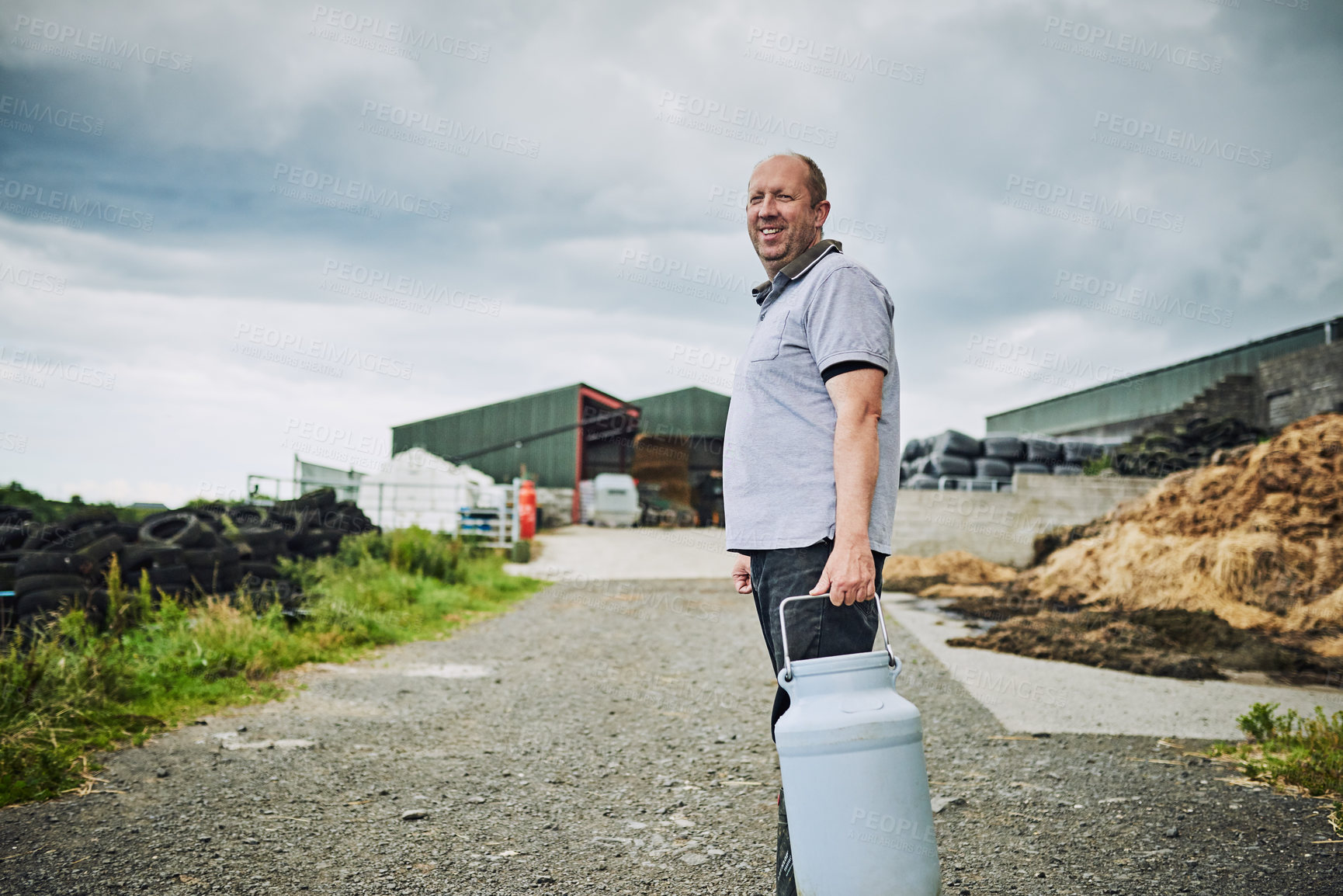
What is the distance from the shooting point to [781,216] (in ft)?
6.89

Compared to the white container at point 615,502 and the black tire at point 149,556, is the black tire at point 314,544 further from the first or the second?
the white container at point 615,502

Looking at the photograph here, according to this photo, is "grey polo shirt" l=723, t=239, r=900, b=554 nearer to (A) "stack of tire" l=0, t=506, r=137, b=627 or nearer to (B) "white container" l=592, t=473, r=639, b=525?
(A) "stack of tire" l=0, t=506, r=137, b=627

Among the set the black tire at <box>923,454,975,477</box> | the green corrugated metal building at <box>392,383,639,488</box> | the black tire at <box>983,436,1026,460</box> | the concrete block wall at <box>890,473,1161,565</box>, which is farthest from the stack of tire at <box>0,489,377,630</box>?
the green corrugated metal building at <box>392,383,639,488</box>

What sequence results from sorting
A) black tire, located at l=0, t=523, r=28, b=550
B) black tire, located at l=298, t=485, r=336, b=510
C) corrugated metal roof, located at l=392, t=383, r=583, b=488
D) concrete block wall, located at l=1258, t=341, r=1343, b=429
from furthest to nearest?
corrugated metal roof, located at l=392, t=383, r=583, b=488 < concrete block wall, located at l=1258, t=341, r=1343, b=429 < black tire, located at l=298, t=485, r=336, b=510 < black tire, located at l=0, t=523, r=28, b=550

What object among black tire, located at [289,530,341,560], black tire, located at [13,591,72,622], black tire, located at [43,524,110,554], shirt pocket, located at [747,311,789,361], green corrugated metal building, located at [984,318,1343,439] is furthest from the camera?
green corrugated metal building, located at [984,318,1343,439]

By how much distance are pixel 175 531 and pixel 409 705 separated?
3963mm

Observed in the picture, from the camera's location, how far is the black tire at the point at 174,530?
23.3 ft

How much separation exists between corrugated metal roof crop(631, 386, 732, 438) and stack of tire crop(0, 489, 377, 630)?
Answer: 77.8 feet

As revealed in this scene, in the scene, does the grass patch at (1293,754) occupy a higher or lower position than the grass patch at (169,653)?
lower

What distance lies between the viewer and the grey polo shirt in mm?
1900

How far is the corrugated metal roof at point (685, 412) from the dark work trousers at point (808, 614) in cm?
3098

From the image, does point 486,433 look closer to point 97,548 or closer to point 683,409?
point 683,409

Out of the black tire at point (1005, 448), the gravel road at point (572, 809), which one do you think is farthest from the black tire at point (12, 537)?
the black tire at point (1005, 448)

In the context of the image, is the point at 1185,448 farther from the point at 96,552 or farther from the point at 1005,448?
the point at 96,552
